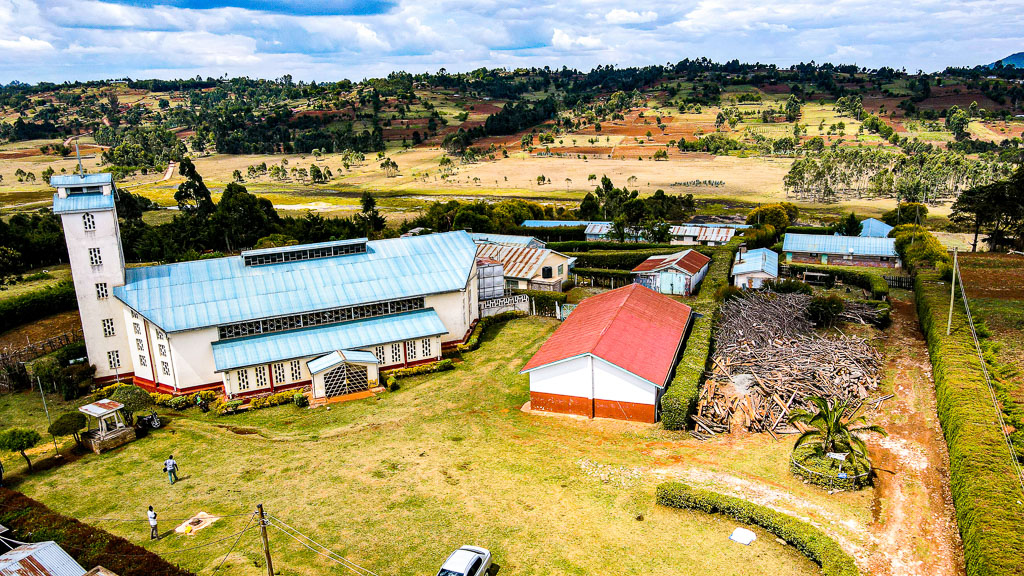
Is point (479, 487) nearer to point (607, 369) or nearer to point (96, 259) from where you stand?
point (607, 369)

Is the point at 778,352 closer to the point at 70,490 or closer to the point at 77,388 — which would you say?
the point at 70,490

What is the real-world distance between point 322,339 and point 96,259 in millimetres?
14994

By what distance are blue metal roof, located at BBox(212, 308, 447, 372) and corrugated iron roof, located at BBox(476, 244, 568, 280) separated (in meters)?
14.1

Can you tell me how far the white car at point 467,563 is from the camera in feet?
65.0

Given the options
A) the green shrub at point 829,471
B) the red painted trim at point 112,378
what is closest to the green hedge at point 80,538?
the red painted trim at point 112,378

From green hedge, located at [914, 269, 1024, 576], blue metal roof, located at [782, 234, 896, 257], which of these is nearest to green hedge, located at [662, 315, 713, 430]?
green hedge, located at [914, 269, 1024, 576]

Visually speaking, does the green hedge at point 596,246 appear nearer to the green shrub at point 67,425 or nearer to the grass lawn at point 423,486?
the grass lawn at point 423,486

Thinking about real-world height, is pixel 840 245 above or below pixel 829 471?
above

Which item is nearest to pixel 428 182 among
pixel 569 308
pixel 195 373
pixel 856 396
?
pixel 569 308

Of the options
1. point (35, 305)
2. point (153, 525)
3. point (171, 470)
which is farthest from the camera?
point (35, 305)

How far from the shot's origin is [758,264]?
57625 mm

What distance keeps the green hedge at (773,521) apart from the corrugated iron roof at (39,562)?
20.8 meters

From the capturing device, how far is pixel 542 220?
86500mm

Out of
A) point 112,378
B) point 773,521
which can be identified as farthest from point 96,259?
point 773,521
